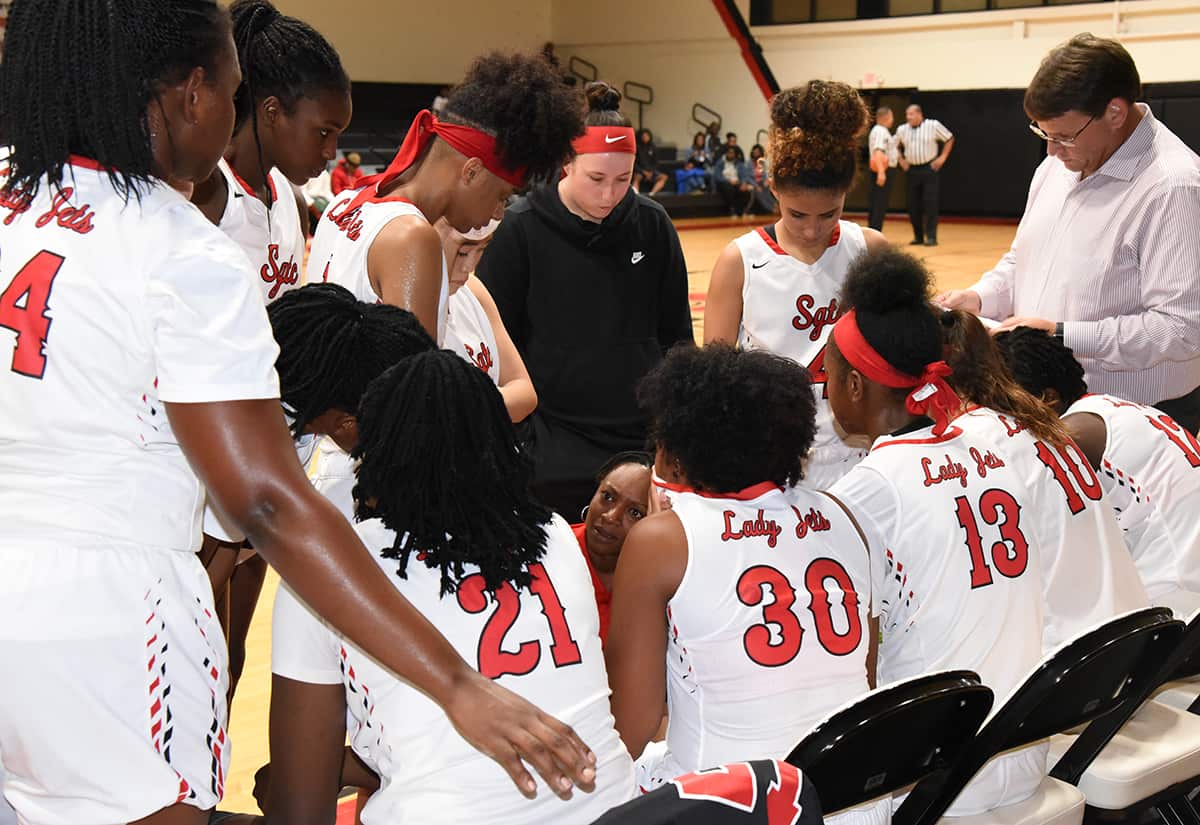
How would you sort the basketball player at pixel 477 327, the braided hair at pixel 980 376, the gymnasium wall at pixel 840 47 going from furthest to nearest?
the gymnasium wall at pixel 840 47 < the basketball player at pixel 477 327 < the braided hair at pixel 980 376

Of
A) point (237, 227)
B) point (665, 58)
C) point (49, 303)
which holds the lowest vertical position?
point (665, 58)

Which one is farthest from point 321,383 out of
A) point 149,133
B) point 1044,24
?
point 1044,24

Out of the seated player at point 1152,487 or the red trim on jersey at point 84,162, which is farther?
the seated player at point 1152,487

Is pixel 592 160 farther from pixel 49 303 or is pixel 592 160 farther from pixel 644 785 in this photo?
pixel 49 303

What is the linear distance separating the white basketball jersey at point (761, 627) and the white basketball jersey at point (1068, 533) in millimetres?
539

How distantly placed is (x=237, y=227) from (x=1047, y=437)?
5.75 feet

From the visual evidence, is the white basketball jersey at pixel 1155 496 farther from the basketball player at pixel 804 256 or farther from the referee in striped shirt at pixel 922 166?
the referee in striped shirt at pixel 922 166

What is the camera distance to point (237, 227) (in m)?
2.67

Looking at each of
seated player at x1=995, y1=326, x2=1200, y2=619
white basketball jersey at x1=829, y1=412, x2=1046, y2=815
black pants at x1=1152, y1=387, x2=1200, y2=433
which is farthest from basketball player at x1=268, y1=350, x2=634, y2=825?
black pants at x1=1152, y1=387, x2=1200, y2=433

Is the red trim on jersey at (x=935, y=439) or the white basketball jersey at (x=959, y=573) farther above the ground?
the red trim on jersey at (x=935, y=439)

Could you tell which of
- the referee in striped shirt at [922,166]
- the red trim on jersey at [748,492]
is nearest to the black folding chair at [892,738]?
the red trim on jersey at [748,492]

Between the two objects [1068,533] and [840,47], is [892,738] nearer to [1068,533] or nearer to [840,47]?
[1068,533]

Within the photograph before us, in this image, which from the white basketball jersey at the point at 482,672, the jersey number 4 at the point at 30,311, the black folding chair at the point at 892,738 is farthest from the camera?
the black folding chair at the point at 892,738

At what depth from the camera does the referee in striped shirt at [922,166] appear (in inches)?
647
